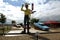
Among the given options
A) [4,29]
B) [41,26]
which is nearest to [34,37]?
[41,26]

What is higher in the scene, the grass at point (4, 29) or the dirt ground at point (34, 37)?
the grass at point (4, 29)

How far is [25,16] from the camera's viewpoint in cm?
175

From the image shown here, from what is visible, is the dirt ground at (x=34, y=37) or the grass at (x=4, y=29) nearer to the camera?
the dirt ground at (x=34, y=37)

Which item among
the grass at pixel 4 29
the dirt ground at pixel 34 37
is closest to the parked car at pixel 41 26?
Answer: the dirt ground at pixel 34 37

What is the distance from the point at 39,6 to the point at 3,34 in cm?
51

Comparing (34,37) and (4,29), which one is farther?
(4,29)

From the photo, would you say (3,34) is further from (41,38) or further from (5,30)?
(41,38)

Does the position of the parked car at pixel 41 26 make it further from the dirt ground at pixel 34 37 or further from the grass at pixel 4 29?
the grass at pixel 4 29

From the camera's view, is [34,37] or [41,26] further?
[41,26]

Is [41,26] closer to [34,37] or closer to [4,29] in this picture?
[34,37]

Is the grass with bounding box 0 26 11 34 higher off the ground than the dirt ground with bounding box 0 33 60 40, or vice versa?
the grass with bounding box 0 26 11 34

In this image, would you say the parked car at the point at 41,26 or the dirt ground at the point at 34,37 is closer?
the dirt ground at the point at 34,37

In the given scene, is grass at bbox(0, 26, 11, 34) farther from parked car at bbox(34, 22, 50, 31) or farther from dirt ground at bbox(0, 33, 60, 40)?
parked car at bbox(34, 22, 50, 31)

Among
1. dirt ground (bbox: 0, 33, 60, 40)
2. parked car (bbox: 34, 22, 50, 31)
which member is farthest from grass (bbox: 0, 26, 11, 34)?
parked car (bbox: 34, 22, 50, 31)
